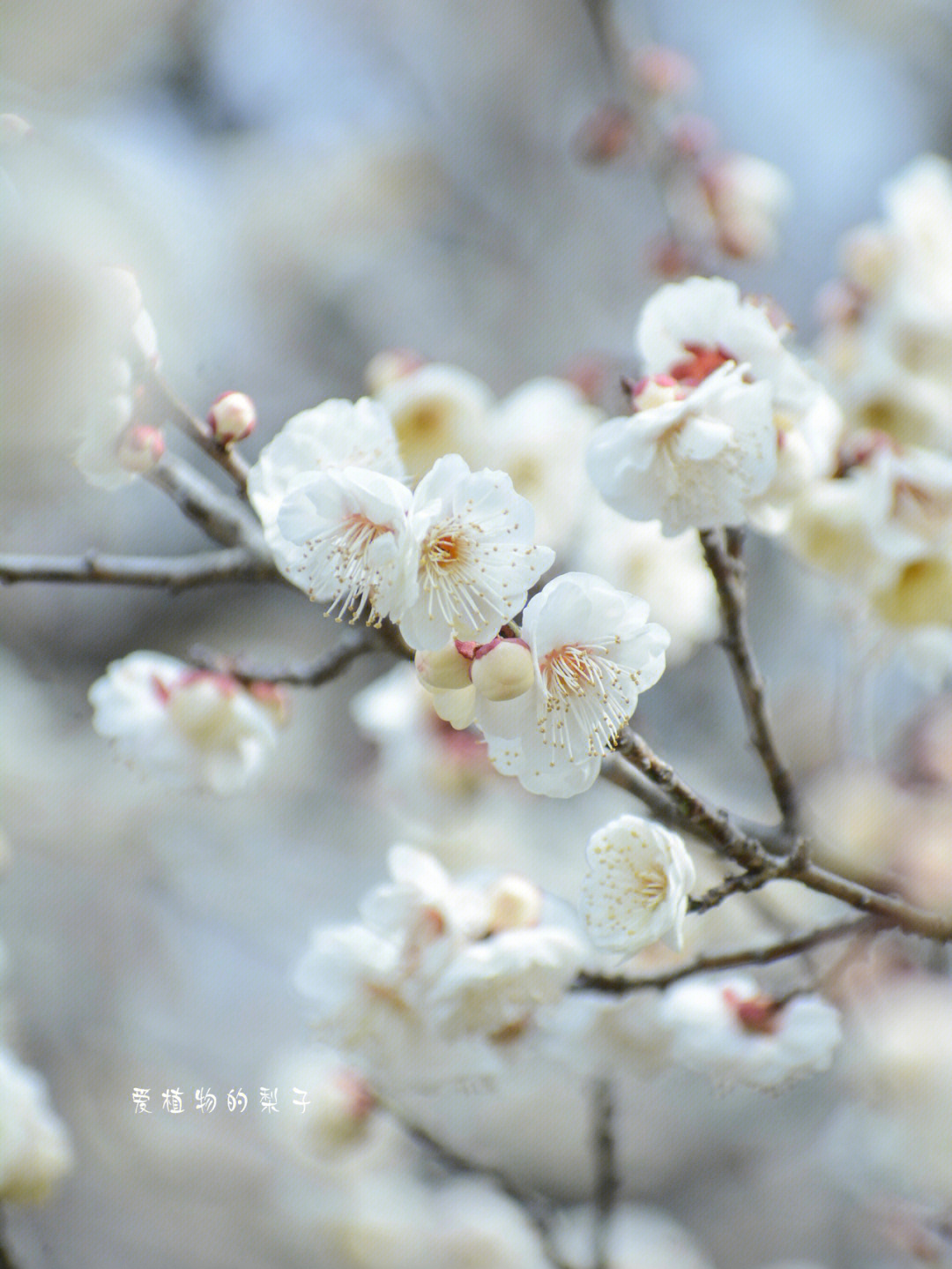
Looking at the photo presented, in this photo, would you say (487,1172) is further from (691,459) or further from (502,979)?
(691,459)

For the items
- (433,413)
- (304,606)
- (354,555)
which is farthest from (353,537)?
(304,606)

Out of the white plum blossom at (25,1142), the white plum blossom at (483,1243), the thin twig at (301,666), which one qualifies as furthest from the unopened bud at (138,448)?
the white plum blossom at (483,1243)

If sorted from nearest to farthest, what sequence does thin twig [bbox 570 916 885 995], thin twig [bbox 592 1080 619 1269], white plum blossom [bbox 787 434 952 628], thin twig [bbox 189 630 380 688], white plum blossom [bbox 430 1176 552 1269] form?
thin twig [bbox 570 916 885 995], thin twig [bbox 189 630 380 688], white plum blossom [bbox 787 434 952 628], thin twig [bbox 592 1080 619 1269], white plum blossom [bbox 430 1176 552 1269]

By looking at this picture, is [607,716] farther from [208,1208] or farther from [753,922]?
[208,1208]

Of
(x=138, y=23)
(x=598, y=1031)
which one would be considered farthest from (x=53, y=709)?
(x=598, y=1031)

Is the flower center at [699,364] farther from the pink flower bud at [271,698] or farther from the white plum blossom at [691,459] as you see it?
the pink flower bud at [271,698]

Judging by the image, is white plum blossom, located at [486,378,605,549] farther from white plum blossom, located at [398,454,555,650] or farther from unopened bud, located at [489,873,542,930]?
white plum blossom, located at [398,454,555,650]

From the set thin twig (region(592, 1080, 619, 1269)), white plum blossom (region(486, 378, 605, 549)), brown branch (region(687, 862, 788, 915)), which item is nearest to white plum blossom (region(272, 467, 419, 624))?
brown branch (region(687, 862, 788, 915))

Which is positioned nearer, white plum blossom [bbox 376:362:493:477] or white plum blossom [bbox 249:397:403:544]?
white plum blossom [bbox 249:397:403:544]

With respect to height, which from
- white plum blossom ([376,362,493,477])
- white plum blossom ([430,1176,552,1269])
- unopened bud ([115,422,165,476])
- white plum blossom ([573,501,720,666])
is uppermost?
white plum blossom ([376,362,493,477])
